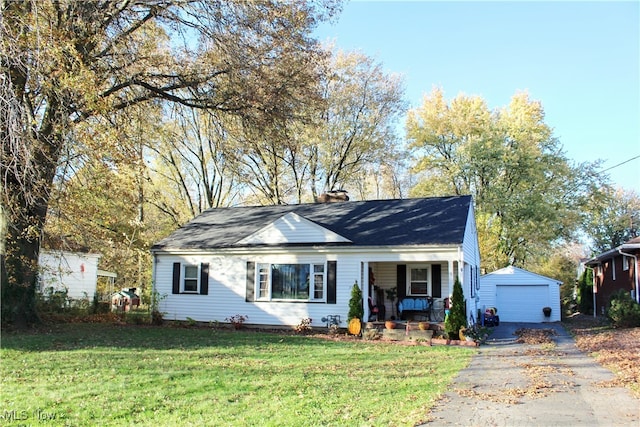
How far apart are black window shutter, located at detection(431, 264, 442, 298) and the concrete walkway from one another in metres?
6.15

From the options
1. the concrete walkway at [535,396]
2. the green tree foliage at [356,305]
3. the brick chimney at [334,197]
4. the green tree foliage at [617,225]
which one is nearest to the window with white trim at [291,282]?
the green tree foliage at [356,305]

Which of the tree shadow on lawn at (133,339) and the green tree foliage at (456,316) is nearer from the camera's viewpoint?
the tree shadow on lawn at (133,339)

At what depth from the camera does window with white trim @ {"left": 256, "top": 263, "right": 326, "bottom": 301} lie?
697 inches

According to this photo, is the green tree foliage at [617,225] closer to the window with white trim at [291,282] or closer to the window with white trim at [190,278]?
the window with white trim at [291,282]

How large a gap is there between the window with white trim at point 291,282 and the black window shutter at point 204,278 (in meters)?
2.04

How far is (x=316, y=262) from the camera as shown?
17719 mm

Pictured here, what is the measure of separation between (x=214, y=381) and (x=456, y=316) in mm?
8744

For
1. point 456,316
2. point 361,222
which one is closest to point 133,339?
point 456,316

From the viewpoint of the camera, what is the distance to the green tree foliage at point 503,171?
31.6m

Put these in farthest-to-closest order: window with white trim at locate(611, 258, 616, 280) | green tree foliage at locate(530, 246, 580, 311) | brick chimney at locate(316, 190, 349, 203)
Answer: green tree foliage at locate(530, 246, 580, 311)
window with white trim at locate(611, 258, 616, 280)
brick chimney at locate(316, 190, 349, 203)

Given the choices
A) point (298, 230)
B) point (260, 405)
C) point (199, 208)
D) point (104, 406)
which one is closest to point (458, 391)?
point (260, 405)

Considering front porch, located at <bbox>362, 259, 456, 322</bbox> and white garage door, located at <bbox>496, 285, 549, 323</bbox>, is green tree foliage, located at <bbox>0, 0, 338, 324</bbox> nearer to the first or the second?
front porch, located at <bbox>362, 259, 456, 322</bbox>

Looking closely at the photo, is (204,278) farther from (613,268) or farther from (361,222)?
(613,268)

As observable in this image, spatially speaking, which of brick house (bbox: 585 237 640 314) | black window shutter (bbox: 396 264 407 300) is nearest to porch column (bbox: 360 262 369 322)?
black window shutter (bbox: 396 264 407 300)
